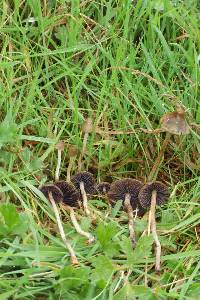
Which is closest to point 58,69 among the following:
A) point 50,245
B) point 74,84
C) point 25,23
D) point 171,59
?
point 74,84

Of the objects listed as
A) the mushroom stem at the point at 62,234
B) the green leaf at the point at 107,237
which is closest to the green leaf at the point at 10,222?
the mushroom stem at the point at 62,234

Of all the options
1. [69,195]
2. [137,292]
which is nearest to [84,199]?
[69,195]

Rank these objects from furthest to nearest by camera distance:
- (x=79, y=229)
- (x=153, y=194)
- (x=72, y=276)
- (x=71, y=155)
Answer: (x=71, y=155) < (x=153, y=194) < (x=79, y=229) < (x=72, y=276)

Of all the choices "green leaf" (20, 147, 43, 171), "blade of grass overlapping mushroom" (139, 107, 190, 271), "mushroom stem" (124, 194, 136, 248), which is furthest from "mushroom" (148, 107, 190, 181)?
"green leaf" (20, 147, 43, 171)

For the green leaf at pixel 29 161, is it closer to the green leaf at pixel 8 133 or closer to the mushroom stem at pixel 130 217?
the green leaf at pixel 8 133

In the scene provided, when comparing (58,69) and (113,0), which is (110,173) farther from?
(113,0)

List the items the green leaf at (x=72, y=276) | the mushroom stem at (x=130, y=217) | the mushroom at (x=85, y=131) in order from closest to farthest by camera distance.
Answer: the green leaf at (x=72, y=276)
the mushroom stem at (x=130, y=217)
the mushroom at (x=85, y=131)

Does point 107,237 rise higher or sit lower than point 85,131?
lower

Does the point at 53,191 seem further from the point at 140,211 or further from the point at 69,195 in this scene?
the point at 140,211
